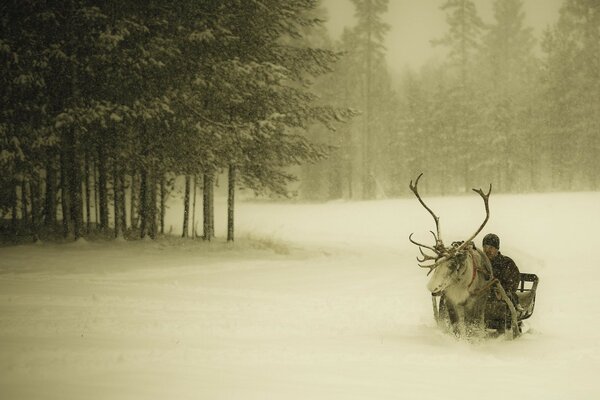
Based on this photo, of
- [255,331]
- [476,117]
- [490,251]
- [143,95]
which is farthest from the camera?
[476,117]

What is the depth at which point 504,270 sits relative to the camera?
739 centimetres

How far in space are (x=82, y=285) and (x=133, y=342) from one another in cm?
457

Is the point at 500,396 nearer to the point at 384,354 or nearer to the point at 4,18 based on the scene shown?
the point at 384,354

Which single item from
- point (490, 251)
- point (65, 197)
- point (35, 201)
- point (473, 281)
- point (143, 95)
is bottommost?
point (473, 281)

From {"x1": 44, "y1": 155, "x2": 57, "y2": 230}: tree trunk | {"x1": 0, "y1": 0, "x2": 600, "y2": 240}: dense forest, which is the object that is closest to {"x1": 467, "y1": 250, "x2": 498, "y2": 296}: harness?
{"x1": 0, "y1": 0, "x2": 600, "y2": 240}: dense forest

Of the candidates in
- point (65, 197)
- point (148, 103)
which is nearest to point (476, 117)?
point (148, 103)

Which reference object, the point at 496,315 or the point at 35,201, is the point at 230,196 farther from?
the point at 496,315

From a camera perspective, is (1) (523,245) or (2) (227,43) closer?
(2) (227,43)

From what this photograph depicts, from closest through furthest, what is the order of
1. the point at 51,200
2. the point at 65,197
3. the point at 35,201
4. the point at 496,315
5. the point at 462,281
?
the point at 462,281
the point at 496,315
the point at 65,197
the point at 51,200
the point at 35,201

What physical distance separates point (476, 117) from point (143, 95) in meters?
34.1

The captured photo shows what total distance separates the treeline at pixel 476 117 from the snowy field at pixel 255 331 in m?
26.4

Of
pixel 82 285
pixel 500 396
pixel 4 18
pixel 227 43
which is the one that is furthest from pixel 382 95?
pixel 500 396

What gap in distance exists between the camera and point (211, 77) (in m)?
15.4

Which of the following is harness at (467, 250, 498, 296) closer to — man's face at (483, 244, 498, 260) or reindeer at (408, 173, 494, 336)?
reindeer at (408, 173, 494, 336)
